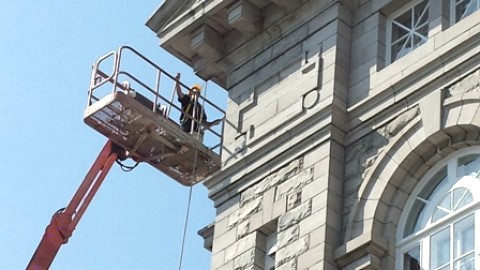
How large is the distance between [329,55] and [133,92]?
463cm

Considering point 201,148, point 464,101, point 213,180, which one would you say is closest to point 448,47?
point 464,101

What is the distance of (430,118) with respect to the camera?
2456 centimetres

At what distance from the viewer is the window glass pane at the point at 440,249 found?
2350 centimetres

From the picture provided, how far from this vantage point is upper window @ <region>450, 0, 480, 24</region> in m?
25.6

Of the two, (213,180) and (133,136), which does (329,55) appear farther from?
(133,136)

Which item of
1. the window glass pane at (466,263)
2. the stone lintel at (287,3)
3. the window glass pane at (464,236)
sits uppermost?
the stone lintel at (287,3)

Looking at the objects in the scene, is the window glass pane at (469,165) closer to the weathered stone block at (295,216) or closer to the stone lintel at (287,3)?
the weathered stone block at (295,216)

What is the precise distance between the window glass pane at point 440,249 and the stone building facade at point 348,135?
20 mm

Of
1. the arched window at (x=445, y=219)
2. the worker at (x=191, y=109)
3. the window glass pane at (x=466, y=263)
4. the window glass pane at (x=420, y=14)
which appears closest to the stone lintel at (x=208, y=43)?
the worker at (x=191, y=109)

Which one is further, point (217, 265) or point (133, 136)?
point (133, 136)

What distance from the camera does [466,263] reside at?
23000mm

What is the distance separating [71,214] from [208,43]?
4.94m

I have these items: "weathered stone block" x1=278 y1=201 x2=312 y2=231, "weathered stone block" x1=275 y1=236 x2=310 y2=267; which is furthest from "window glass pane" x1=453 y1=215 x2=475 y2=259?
"weathered stone block" x1=278 y1=201 x2=312 y2=231

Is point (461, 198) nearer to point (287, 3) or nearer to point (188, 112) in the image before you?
point (287, 3)
